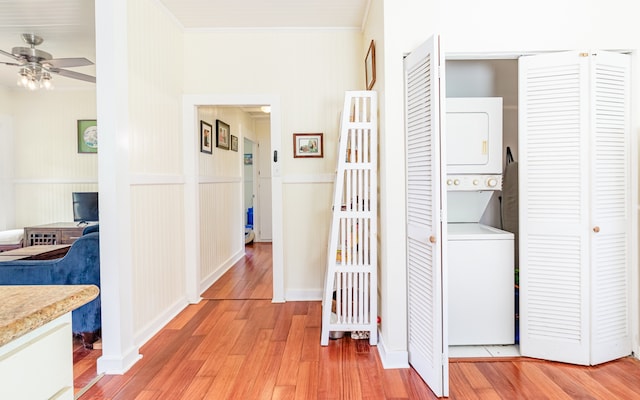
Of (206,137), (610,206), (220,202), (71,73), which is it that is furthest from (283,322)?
(71,73)

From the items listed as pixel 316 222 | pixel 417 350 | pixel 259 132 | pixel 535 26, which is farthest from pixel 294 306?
pixel 259 132

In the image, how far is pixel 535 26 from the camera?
88.4 inches

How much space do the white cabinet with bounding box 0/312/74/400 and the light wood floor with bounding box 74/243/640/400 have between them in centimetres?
124

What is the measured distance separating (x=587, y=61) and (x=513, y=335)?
6.02ft

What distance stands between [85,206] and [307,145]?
3265mm

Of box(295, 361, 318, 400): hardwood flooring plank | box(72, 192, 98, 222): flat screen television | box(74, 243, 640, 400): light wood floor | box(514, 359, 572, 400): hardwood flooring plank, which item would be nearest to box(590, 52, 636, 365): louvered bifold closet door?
box(74, 243, 640, 400): light wood floor

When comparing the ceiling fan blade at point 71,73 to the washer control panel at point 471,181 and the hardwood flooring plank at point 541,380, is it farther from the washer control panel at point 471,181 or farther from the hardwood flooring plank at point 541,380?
the hardwood flooring plank at point 541,380

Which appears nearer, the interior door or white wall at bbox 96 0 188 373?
the interior door

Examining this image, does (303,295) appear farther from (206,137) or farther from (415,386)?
(206,137)

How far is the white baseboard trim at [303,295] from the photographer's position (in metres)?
3.45

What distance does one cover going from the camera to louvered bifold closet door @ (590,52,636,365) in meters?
2.17

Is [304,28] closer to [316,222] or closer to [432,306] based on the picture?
[316,222]

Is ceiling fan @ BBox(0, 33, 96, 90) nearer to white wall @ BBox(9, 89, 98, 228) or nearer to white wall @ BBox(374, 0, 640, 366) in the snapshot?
white wall @ BBox(9, 89, 98, 228)

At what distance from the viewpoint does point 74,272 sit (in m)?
2.39
